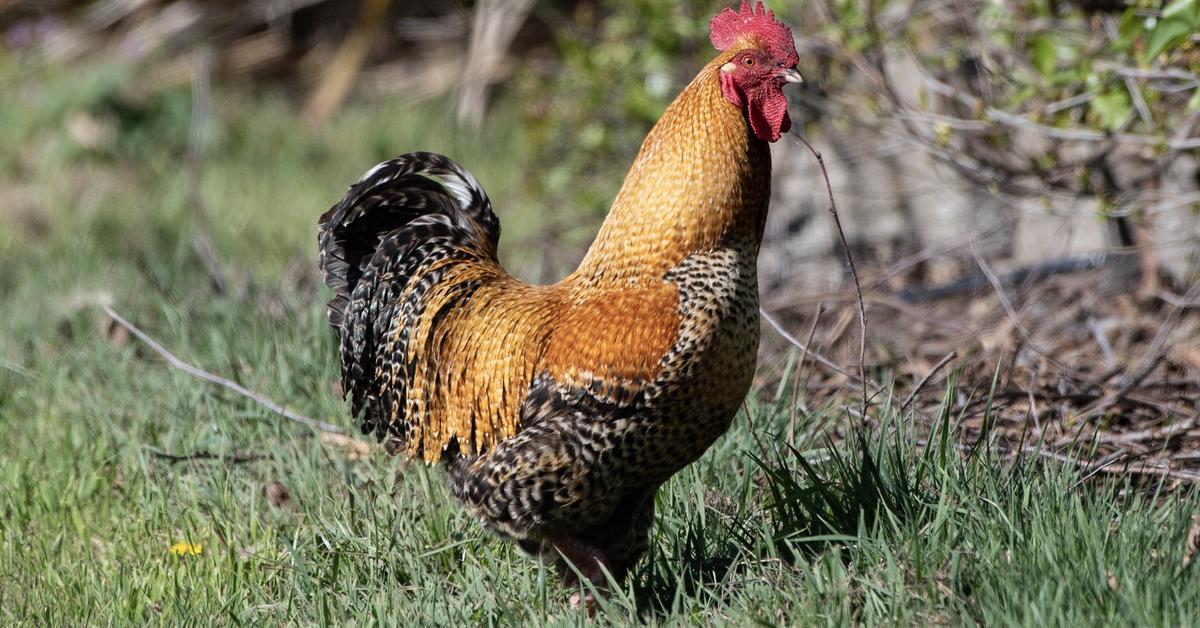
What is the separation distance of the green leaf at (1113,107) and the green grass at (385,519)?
4.77 feet

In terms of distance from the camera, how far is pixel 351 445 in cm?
446

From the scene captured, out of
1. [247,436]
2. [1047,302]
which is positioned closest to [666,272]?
[247,436]

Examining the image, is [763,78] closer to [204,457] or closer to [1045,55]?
[1045,55]

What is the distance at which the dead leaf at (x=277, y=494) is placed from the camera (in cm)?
425

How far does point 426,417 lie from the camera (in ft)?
12.3

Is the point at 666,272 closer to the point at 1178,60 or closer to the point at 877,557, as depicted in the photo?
the point at 877,557

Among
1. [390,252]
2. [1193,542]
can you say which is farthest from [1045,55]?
[390,252]

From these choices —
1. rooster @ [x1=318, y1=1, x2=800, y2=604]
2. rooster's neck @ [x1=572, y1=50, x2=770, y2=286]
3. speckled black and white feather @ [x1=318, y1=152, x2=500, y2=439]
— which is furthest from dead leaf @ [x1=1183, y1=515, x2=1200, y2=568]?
speckled black and white feather @ [x1=318, y1=152, x2=500, y2=439]

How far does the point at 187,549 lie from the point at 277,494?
45 centimetres

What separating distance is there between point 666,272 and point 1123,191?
2945 millimetres

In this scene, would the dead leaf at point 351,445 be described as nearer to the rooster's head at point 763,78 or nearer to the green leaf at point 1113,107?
the rooster's head at point 763,78

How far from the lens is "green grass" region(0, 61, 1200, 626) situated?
3.04 meters

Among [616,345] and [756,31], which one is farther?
[756,31]

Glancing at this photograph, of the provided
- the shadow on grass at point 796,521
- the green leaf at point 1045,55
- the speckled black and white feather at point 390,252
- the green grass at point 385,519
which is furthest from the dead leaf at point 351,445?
the green leaf at point 1045,55
